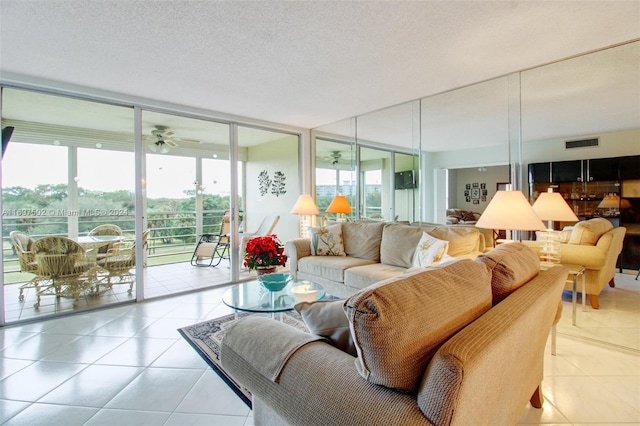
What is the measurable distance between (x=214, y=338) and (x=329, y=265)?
1416 mm

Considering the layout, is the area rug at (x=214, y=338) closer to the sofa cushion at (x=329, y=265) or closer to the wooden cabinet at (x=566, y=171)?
the sofa cushion at (x=329, y=265)

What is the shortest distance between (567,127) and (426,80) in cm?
141

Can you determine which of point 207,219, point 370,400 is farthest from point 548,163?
point 207,219

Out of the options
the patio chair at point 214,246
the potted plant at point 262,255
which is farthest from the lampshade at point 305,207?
the potted plant at point 262,255

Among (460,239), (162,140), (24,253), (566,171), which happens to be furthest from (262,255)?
(566,171)

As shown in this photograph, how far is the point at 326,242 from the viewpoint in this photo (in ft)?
13.0

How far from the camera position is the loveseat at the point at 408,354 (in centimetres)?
78

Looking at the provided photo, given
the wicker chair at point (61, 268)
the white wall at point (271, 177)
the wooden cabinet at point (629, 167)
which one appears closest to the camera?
the wooden cabinet at point (629, 167)

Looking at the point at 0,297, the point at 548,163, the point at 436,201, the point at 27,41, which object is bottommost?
the point at 0,297

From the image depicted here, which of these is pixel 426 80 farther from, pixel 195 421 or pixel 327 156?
pixel 195 421

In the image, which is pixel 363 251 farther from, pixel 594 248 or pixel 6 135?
pixel 6 135

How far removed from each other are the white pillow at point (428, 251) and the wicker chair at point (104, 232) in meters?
3.39

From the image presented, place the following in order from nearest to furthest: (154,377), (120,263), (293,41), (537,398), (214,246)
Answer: (537,398) < (154,377) < (293,41) < (120,263) < (214,246)

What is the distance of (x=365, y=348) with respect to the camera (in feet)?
2.78
